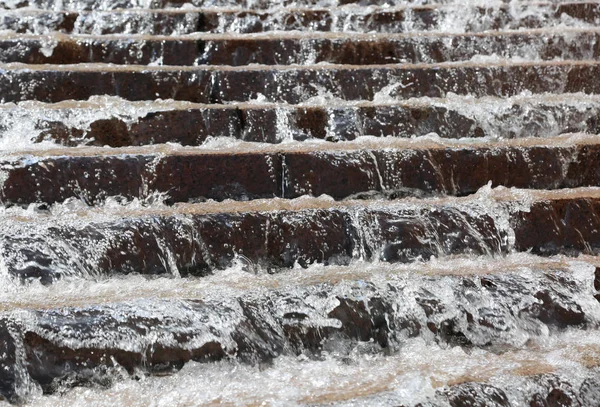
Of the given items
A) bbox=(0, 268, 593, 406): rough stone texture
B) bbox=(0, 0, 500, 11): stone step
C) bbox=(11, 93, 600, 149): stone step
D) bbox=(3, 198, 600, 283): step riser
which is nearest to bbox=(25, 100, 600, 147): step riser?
bbox=(11, 93, 600, 149): stone step

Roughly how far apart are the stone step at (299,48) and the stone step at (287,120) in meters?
0.67

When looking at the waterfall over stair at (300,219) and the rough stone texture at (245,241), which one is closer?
the waterfall over stair at (300,219)

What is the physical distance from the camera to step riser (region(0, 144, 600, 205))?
2590mm

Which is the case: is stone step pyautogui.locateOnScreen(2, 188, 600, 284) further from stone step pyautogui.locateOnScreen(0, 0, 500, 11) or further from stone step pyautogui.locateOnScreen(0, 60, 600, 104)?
stone step pyautogui.locateOnScreen(0, 0, 500, 11)

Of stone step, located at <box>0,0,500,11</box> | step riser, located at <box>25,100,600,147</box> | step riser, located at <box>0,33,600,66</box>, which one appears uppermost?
stone step, located at <box>0,0,500,11</box>

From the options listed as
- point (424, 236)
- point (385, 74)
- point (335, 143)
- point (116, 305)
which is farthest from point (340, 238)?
point (385, 74)

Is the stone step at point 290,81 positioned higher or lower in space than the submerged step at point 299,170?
higher

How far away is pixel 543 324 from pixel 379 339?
56 centimetres

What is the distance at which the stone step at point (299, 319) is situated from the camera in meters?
1.89

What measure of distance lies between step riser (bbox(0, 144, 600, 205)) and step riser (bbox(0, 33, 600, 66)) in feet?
4.13

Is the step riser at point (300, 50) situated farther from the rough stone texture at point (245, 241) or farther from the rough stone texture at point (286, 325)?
the rough stone texture at point (286, 325)

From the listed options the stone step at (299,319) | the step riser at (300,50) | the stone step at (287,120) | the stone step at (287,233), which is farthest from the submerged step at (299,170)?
the step riser at (300,50)

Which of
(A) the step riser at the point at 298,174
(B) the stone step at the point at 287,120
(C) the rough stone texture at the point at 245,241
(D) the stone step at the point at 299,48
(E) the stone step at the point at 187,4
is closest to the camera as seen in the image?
(C) the rough stone texture at the point at 245,241

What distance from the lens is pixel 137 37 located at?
383cm
